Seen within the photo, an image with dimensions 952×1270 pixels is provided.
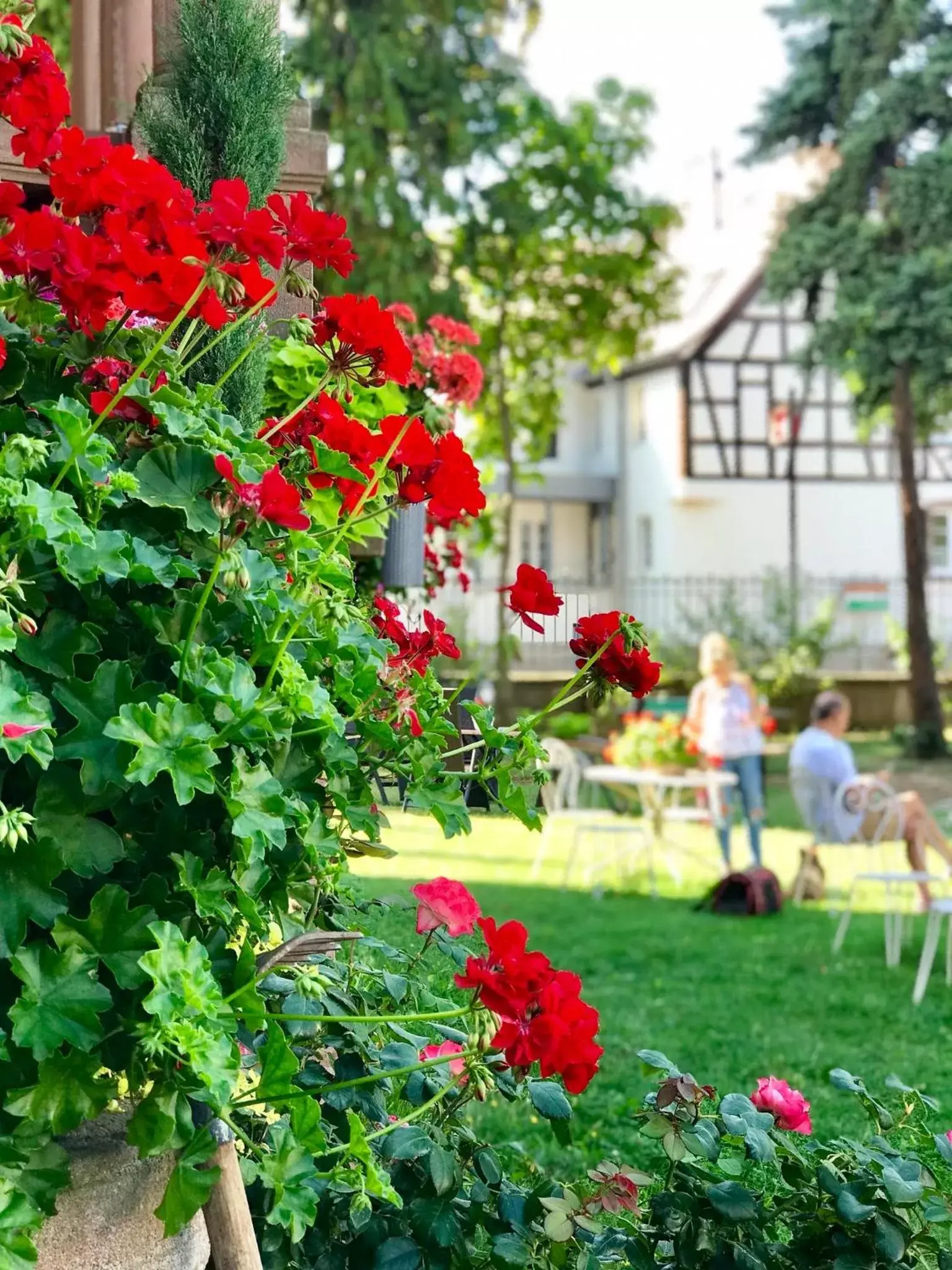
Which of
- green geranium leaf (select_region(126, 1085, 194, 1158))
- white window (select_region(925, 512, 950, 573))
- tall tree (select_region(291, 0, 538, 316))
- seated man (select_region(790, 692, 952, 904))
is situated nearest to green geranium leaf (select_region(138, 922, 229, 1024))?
green geranium leaf (select_region(126, 1085, 194, 1158))

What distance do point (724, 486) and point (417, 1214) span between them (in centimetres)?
2653

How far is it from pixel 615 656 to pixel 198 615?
0.54 meters

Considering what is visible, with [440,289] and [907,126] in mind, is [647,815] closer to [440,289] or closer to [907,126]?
[440,289]

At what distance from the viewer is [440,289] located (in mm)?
11477

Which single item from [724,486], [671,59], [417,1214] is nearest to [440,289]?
[417,1214]

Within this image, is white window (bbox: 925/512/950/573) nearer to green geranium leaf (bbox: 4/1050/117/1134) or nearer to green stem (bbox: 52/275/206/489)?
green stem (bbox: 52/275/206/489)

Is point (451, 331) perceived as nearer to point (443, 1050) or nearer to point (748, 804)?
point (443, 1050)

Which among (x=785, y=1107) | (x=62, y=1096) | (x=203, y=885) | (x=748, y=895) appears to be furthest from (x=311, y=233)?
(x=748, y=895)

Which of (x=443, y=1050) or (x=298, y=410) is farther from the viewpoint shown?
(x=443, y=1050)

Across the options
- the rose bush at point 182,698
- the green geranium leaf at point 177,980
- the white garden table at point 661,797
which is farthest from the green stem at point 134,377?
the white garden table at point 661,797

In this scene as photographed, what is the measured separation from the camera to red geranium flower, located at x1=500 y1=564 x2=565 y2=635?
1890mm

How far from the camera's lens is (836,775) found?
8.24 meters

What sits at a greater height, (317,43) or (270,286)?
(317,43)

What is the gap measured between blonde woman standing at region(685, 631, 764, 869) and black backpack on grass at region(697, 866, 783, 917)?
1174 millimetres
